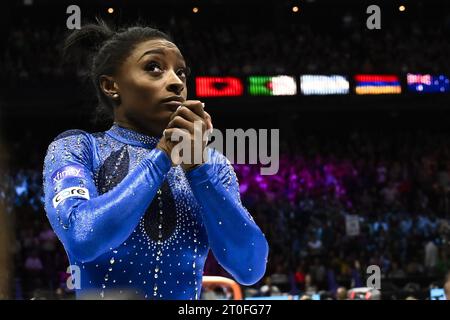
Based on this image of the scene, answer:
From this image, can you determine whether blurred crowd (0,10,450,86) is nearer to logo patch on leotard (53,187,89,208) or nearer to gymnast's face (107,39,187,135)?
gymnast's face (107,39,187,135)

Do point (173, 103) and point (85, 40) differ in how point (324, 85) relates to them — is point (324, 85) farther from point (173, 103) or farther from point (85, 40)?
point (173, 103)

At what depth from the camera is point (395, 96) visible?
56.0 ft

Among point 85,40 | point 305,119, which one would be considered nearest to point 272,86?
point 305,119

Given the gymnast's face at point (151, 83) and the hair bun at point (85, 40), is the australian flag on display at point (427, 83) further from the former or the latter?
the gymnast's face at point (151, 83)

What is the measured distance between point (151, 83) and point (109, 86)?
0.20 metres

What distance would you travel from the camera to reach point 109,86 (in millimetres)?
1976

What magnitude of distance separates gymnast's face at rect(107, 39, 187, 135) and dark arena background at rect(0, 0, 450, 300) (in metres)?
9.09

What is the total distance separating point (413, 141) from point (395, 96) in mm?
1334

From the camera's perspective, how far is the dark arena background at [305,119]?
514 inches

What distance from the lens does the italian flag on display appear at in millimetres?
16562

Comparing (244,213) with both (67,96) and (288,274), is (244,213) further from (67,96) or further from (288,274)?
(67,96)
